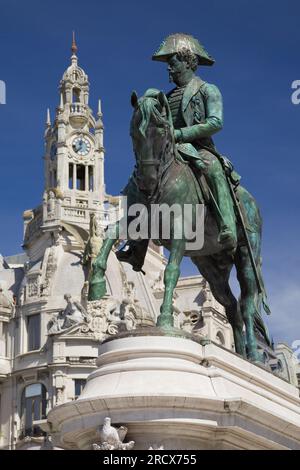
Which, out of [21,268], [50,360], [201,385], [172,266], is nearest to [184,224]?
[172,266]

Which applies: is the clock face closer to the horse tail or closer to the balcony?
the balcony

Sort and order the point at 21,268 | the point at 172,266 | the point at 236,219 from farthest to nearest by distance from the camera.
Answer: the point at 21,268 → the point at 236,219 → the point at 172,266

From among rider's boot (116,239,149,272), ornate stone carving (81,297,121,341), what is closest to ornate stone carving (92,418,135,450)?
rider's boot (116,239,149,272)

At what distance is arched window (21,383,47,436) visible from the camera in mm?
58031

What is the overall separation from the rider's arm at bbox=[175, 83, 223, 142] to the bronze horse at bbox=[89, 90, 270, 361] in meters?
0.49

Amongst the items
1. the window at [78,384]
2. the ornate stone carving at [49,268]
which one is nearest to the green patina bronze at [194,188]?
the window at [78,384]

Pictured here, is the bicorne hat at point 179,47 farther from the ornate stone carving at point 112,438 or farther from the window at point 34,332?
the window at point 34,332

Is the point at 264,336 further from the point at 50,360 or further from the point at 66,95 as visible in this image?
the point at 66,95

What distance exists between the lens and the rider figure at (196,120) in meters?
15.3

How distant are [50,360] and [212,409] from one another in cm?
4565

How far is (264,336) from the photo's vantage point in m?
16.8

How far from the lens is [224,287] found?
16.7 metres

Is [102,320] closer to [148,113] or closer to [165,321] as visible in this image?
[165,321]

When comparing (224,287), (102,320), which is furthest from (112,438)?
(102,320)
